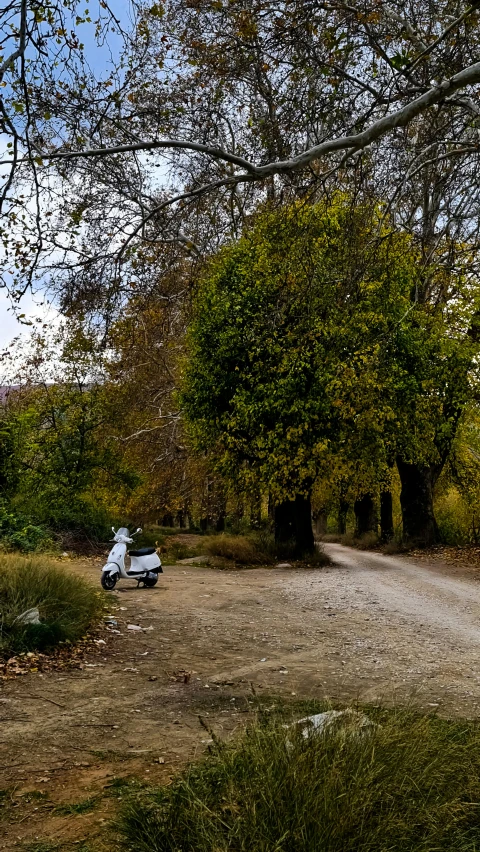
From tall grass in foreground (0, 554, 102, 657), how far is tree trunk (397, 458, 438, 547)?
49.0 feet

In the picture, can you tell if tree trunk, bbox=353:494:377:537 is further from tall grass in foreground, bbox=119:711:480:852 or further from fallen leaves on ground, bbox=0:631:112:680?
tall grass in foreground, bbox=119:711:480:852

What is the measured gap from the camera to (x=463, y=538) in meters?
23.6

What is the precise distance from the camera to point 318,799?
2.64 metres

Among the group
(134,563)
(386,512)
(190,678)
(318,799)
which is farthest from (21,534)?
(386,512)

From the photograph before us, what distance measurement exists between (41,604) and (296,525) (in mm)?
12353

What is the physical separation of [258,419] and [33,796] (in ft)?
45.2

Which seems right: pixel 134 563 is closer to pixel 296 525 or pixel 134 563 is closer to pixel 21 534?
pixel 21 534

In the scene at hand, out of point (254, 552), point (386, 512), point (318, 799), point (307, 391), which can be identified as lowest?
point (254, 552)

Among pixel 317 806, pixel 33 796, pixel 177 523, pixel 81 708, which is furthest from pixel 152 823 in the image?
pixel 177 523

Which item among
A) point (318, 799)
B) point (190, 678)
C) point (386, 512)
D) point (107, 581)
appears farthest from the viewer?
point (386, 512)

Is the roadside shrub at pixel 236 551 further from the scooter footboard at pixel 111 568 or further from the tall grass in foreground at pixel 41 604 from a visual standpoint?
the tall grass in foreground at pixel 41 604

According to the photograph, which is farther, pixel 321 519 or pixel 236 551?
pixel 321 519

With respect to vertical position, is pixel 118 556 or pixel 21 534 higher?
pixel 21 534

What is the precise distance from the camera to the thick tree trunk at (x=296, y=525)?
1870 cm
